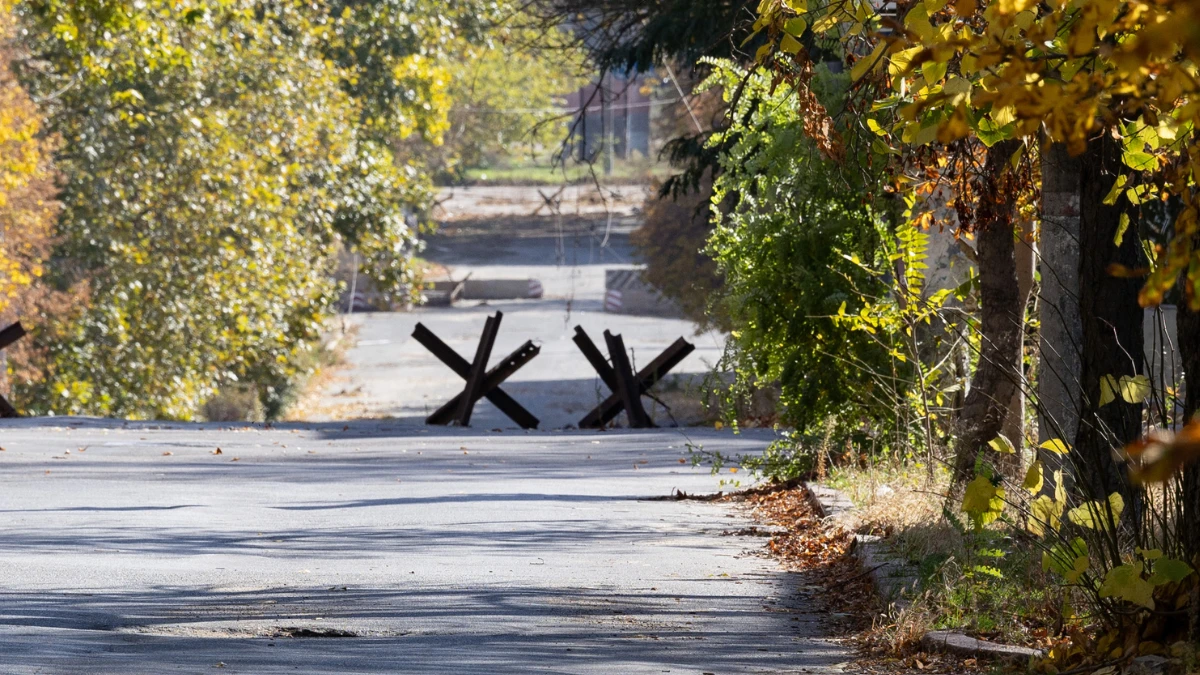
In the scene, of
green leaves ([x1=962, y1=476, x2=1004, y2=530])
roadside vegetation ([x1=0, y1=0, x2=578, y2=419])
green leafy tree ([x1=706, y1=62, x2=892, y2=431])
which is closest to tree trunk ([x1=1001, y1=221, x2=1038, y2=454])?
green leafy tree ([x1=706, y1=62, x2=892, y2=431])

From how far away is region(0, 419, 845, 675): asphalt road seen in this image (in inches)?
240

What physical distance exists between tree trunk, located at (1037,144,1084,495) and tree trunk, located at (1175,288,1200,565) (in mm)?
1786

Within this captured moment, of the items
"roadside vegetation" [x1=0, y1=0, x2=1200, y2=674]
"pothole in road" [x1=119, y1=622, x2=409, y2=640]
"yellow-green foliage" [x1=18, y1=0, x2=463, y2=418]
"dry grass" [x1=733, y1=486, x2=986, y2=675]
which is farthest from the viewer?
"yellow-green foliage" [x1=18, y1=0, x2=463, y2=418]

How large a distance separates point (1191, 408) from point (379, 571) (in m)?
4.21

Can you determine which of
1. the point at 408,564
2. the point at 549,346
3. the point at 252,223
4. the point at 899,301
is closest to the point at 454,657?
the point at 408,564

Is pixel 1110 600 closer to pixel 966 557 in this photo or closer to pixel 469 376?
pixel 966 557

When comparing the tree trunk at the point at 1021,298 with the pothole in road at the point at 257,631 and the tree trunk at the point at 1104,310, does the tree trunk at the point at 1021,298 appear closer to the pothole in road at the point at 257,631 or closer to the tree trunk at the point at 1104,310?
the tree trunk at the point at 1104,310

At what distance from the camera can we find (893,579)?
24.5ft

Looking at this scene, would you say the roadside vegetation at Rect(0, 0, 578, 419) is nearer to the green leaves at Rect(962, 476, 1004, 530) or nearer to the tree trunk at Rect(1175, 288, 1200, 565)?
the tree trunk at Rect(1175, 288, 1200, 565)

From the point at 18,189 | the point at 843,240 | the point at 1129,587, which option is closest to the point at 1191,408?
the point at 1129,587

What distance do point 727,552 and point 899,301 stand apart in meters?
2.58

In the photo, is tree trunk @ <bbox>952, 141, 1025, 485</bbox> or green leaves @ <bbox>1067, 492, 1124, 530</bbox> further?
tree trunk @ <bbox>952, 141, 1025, 485</bbox>

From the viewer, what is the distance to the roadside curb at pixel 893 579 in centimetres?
601

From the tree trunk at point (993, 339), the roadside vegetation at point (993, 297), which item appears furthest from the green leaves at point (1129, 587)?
the tree trunk at point (993, 339)
